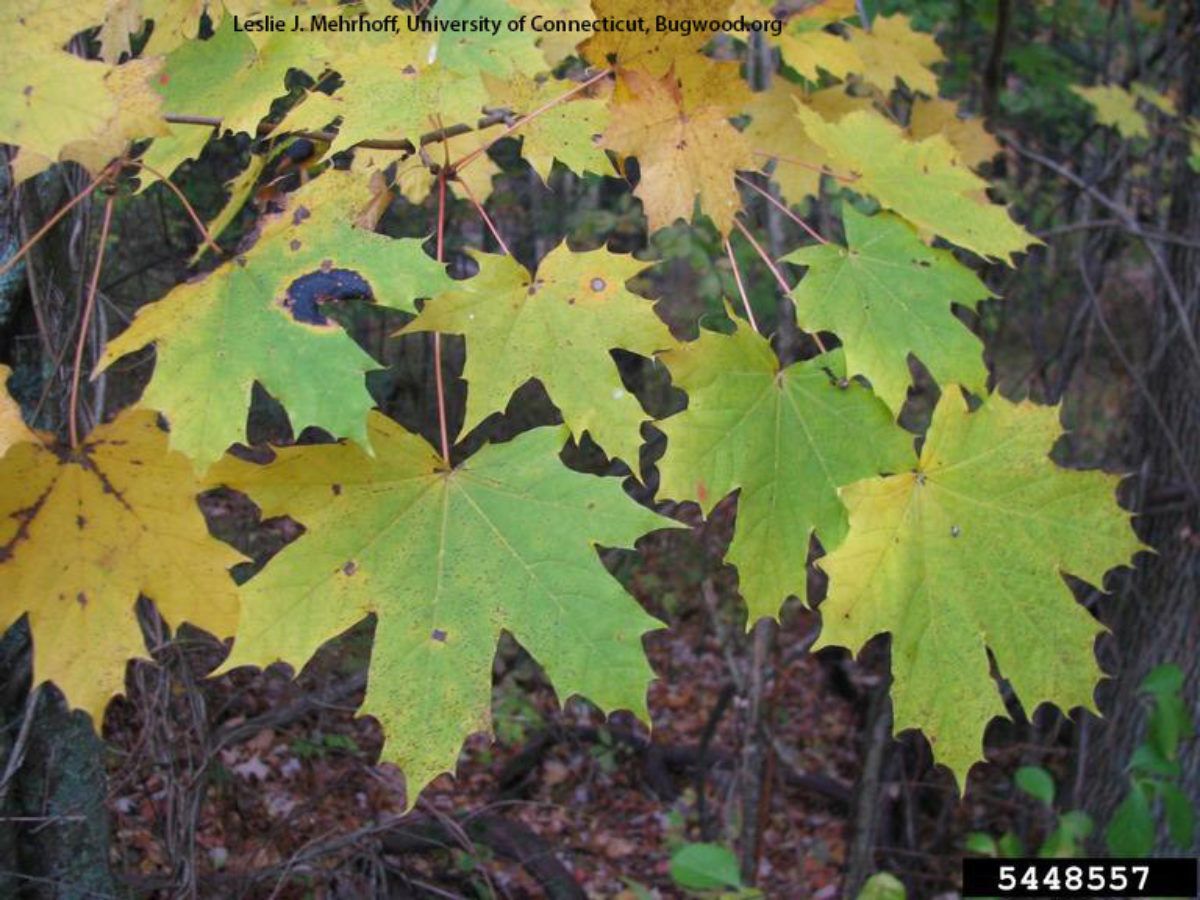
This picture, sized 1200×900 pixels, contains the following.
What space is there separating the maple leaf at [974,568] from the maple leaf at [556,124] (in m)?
0.60

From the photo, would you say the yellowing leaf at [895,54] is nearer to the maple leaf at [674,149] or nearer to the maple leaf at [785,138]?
the maple leaf at [785,138]

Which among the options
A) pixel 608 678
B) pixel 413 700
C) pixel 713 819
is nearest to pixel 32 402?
pixel 413 700

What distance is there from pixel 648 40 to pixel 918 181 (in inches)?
22.9

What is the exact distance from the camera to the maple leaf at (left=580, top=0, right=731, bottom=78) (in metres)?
1.17

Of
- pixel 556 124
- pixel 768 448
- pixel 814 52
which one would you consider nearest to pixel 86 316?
pixel 556 124

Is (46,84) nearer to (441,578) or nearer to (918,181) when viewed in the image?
(441,578)

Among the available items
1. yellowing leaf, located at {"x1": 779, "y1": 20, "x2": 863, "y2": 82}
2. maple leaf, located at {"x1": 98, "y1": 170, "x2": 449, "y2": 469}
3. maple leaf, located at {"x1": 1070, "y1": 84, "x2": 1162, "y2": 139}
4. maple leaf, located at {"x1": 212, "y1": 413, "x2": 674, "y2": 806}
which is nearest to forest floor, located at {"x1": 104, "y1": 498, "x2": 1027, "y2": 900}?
maple leaf, located at {"x1": 212, "y1": 413, "x2": 674, "y2": 806}

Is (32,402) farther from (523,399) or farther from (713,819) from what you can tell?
(713,819)

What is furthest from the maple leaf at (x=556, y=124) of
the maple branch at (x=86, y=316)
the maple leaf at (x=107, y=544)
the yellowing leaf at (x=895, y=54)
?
the yellowing leaf at (x=895, y=54)

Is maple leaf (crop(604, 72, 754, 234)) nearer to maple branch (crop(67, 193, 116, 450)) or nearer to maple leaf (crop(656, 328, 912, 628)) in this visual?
maple leaf (crop(656, 328, 912, 628))

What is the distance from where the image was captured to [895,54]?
2.40m

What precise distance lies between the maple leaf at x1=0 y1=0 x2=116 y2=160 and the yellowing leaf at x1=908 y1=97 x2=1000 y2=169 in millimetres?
2018

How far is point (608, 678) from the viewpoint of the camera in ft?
3.60

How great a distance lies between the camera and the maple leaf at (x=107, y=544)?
109 centimetres
